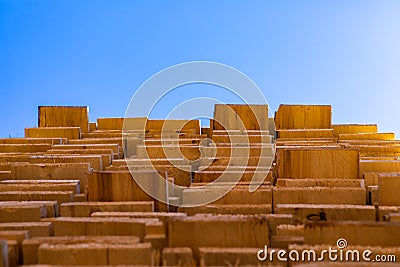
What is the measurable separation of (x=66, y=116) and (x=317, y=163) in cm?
321

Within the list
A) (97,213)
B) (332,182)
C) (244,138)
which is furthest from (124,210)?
(244,138)

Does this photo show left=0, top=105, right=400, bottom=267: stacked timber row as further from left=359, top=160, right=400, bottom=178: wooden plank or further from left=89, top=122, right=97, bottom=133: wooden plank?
left=89, top=122, right=97, bottom=133: wooden plank

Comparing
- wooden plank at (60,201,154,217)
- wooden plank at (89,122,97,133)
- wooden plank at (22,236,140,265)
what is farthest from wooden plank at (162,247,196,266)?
wooden plank at (89,122,97,133)

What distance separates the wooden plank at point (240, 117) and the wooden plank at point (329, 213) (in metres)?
2.21

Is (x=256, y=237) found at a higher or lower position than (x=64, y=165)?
lower

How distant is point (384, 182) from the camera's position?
2.13 metres

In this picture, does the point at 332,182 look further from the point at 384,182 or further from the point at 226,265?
the point at 226,265

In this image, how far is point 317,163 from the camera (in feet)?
8.00

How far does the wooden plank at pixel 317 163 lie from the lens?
7.91 feet

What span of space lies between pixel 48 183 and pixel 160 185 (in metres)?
0.68

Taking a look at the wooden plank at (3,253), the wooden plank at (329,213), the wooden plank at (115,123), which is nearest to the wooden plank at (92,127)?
the wooden plank at (115,123)

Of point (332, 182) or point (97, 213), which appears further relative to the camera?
point (332, 182)

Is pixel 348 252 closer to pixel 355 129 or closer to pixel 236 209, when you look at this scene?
pixel 236 209

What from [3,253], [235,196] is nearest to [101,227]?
[3,253]
